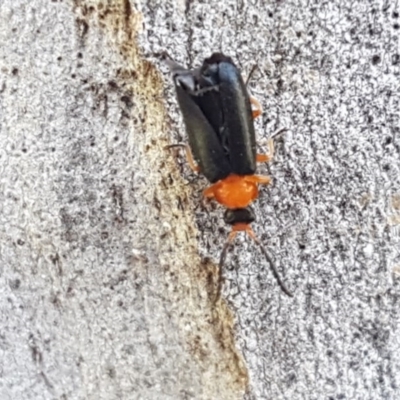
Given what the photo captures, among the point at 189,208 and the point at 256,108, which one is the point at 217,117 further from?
the point at 189,208

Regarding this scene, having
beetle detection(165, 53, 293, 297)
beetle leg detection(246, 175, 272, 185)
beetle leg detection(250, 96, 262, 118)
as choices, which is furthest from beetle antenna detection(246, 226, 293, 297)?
beetle leg detection(250, 96, 262, 118)

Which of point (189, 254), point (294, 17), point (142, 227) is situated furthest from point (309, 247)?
point (294, 17)

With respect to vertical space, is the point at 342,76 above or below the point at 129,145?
above

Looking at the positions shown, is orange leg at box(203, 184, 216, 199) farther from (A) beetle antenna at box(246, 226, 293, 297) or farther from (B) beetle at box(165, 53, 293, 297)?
(A) beetle antenna at box(246, 226, 293, 297)

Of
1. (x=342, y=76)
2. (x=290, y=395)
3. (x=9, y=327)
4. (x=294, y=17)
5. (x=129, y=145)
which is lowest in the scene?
(x=290, y=395)

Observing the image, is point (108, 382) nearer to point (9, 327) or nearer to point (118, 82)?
point (9, 327)

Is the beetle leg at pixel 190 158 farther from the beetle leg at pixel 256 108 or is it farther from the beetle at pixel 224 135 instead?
the beetle leg at pixel 256 108

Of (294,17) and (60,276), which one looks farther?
(60,276)
